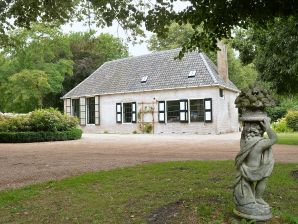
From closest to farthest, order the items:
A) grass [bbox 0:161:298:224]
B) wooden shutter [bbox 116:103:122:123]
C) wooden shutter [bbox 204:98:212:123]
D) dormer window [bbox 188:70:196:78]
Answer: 1. grass [bbox 0:161:298:224]
2. wooden shutter [bbox 204:98:212:123]
3. dormer window [bbox 188:70:196:78]
4. wooden shutter [bbox 116:103:122:123]

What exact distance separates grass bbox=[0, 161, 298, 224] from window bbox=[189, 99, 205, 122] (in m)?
16.5

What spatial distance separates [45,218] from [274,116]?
105 ft

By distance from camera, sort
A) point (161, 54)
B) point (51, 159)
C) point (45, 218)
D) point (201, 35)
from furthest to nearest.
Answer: point (161, 54) → point (51, 159) → point (201, 35) → point (45, 218)

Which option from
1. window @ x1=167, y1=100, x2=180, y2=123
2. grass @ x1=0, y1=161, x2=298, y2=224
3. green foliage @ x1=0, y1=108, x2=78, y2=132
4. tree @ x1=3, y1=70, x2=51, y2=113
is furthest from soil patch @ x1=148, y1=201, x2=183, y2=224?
tree @ x1=3, y1=70, x2=51, y2=113

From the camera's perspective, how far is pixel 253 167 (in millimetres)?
4031

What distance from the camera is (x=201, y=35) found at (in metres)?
7.00

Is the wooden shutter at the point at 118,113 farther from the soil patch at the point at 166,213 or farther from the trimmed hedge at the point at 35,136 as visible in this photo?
the soil patch at the point at 166,213

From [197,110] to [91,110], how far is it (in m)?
10.0

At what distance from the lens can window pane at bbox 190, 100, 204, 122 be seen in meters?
24.1

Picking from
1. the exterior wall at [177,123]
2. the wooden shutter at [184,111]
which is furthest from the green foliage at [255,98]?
the wooden shutter at [184,111]

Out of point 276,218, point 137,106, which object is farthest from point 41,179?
point 137,106

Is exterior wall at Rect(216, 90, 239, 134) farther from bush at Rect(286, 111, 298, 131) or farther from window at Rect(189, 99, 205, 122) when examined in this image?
bush at Rect(286, 111, 298, 131)

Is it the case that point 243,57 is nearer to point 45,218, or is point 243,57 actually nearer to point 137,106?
point 45,218

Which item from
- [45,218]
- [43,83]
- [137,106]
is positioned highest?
[43,83]
